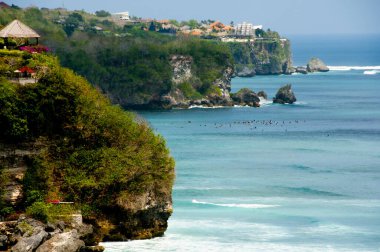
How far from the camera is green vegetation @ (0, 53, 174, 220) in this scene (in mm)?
57031

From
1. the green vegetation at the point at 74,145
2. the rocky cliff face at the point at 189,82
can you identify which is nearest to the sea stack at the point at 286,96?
the rocky cliff face at the point at 189,82

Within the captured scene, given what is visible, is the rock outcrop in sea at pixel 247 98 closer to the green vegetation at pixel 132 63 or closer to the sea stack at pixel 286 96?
the sea stack at pixel 286 96

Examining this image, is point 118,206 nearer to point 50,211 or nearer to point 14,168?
point 50,211

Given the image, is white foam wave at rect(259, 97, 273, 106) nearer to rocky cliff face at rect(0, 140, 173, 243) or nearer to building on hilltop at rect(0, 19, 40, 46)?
building on hilltop at rect(0, 19, 40, 46)

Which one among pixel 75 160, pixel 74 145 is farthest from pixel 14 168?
pixel 74 145

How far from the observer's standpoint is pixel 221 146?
369 feet

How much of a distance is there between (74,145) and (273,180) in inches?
1239

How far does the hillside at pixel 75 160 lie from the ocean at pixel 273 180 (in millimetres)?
1733

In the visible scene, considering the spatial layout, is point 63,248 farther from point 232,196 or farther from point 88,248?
point 232,196

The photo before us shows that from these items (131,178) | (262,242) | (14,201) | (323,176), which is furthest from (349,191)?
(14,201)

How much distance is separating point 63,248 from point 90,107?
1002 cm

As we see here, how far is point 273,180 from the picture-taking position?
8812 cm

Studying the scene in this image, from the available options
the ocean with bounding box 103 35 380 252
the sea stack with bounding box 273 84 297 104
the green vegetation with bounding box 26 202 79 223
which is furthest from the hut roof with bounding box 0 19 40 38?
the sea stack with bounding box 273 84 297 104

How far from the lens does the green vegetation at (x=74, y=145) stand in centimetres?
5703
